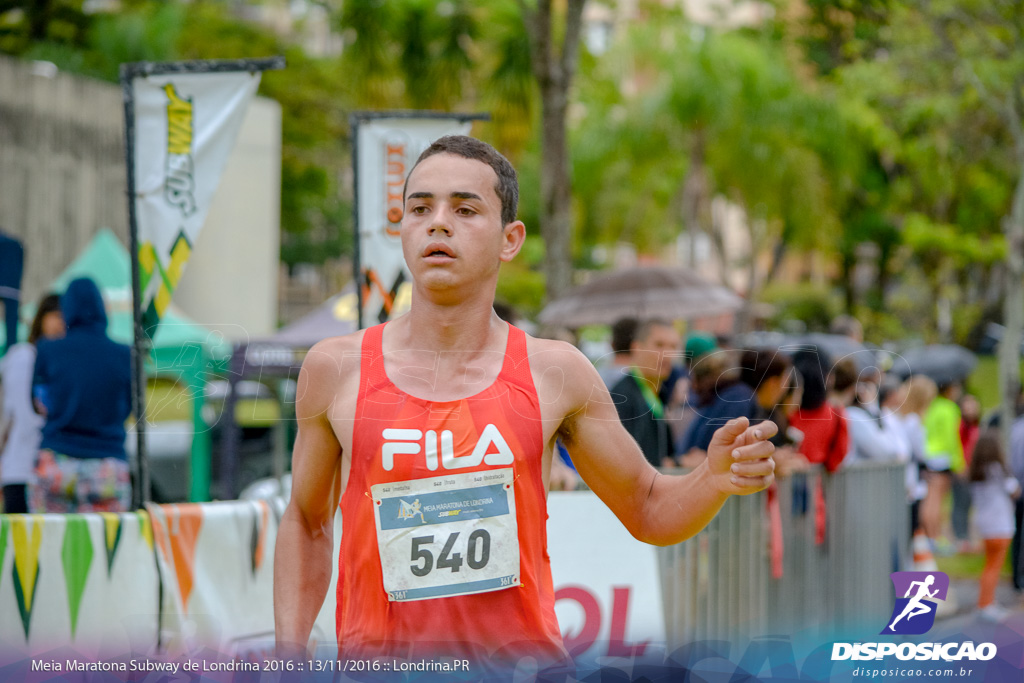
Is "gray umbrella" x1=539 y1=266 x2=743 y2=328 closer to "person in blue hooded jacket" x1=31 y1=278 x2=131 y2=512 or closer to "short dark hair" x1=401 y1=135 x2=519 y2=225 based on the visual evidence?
"person in blue hooded jacket" x1=31 y1=278 x2=131 y2=512

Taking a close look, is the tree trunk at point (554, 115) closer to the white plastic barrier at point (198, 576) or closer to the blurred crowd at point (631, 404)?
the blurred crowd at point (631, 404)

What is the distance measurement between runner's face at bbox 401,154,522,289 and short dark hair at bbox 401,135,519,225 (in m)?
0.02

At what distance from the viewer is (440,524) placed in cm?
210

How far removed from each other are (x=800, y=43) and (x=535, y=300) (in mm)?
10042

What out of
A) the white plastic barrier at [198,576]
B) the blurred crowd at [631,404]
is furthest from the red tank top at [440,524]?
the white plastic barrier at [198,576]

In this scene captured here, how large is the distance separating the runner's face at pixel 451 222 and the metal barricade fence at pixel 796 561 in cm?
311

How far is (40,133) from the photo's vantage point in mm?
16531

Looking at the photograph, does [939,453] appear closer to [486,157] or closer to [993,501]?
[993,501]

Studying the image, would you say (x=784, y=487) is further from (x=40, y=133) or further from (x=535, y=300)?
(x=535, y=300)

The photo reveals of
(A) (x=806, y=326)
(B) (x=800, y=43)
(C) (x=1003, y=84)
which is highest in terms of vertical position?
(B) (x=800, y=43)

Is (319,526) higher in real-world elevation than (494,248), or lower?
lower

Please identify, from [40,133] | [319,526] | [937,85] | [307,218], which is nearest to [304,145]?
[307,218]

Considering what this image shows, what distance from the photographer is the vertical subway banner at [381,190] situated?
20.1ft

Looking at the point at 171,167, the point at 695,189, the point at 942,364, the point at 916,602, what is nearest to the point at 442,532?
the point at 916,602
